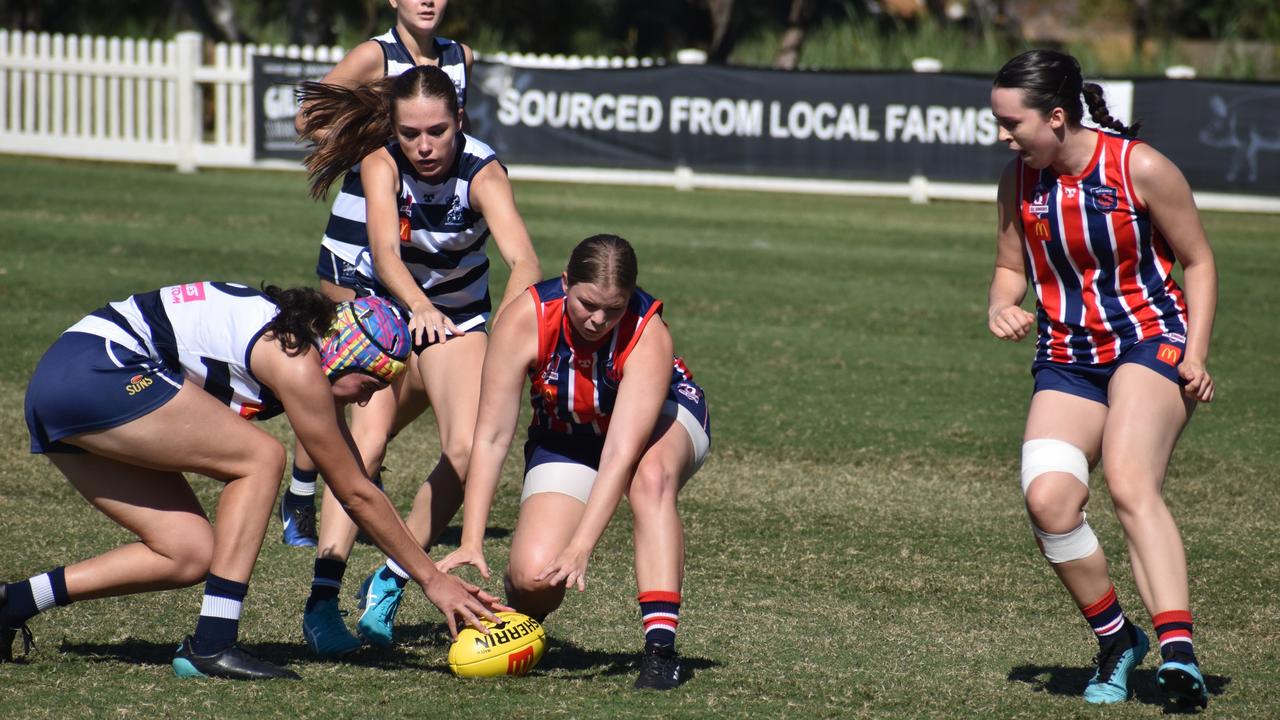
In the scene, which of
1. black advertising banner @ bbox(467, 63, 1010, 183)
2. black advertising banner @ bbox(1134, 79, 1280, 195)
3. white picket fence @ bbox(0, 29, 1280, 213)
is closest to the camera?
black advertising banner @ bbox(1134, 79, 1280, 195)

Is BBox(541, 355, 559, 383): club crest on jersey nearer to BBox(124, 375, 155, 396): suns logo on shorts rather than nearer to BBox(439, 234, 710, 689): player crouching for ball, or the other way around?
BBox(439, 234, 710, 689): player crouching for ball

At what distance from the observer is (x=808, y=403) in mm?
8852

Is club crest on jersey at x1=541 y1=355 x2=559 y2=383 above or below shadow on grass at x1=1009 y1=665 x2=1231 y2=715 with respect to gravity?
above

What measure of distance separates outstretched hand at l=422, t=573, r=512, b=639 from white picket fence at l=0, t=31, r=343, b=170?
1760cm

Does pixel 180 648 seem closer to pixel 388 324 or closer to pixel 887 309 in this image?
pixel 388 324

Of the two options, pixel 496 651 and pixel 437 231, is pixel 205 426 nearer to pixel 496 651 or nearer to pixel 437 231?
pixel 496 651

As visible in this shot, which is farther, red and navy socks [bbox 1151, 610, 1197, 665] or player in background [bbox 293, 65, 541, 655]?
player in background [bbox 293, 65, 541, 655]

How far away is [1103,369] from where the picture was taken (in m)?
4.48

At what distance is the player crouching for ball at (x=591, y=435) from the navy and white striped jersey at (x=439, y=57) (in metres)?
1.62

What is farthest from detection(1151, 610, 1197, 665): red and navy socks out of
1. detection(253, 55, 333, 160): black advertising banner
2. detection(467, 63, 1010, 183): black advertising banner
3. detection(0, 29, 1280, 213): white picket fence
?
detection(253, 55, 333, 160): black advertising banner

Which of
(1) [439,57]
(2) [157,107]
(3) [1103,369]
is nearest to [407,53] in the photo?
(1) [439,57]

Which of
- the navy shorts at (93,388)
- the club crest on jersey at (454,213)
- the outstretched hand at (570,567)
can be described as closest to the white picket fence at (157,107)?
the club crest on jersey at (454,213)

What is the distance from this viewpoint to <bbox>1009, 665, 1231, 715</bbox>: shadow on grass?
175 inches

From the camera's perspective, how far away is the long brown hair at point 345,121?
17.0 feet
